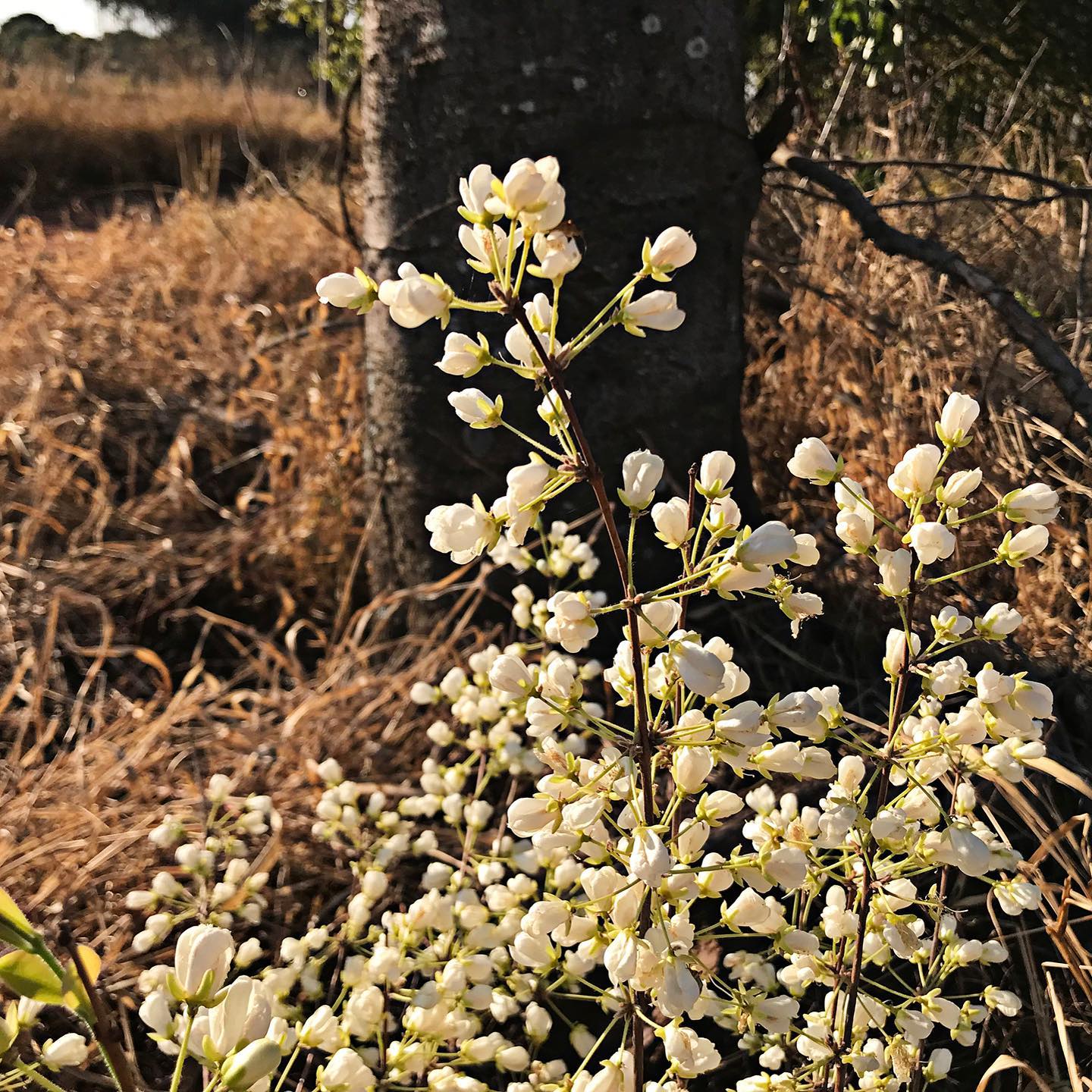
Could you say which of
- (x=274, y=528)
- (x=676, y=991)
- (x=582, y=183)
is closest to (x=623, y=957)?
(x=676, y=991)

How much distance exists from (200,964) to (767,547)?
0.38 m

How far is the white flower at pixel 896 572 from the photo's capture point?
68cm

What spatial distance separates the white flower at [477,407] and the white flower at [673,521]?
0.12 metres

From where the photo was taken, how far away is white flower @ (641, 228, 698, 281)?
23.6 inches

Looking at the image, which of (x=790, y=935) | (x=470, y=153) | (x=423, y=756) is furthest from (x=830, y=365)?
(x=790, y=935)

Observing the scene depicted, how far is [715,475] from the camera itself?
0.65 metres

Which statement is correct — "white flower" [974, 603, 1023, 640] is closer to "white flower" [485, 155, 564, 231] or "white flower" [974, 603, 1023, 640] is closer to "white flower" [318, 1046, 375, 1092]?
"white flower" [485, 155, 564, 231]

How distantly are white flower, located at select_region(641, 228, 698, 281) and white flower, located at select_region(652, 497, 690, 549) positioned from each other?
5.7 inches

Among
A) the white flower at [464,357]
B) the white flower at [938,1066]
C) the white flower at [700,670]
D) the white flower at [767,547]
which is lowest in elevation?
the white flower at [938,1066]

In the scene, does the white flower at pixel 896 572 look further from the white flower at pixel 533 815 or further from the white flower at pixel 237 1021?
the white flower at pixel 237 1021

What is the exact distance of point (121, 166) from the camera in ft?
24.3

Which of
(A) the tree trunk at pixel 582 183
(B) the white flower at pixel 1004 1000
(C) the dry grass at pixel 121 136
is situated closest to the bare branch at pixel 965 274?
(A) the tree trunk at pixel 582 183

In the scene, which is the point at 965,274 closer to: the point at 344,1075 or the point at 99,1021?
the point at 344,1075

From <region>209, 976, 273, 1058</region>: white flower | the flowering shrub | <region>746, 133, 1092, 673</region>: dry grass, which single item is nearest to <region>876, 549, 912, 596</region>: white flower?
the flowering shrub
